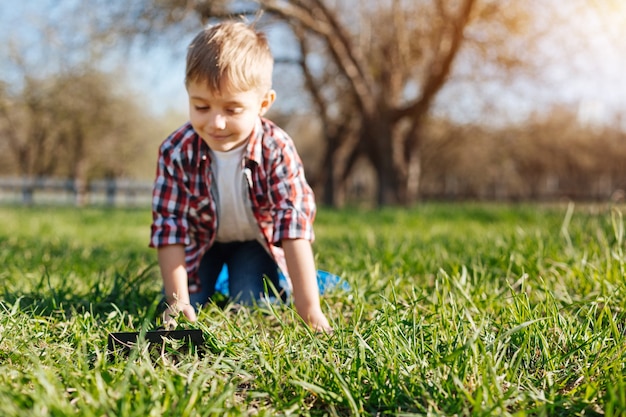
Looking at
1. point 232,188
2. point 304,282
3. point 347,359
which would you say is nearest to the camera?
point 347,359

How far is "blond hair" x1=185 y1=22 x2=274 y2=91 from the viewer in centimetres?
223

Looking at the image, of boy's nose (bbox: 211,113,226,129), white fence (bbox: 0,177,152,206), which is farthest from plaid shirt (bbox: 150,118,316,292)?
white fence (bbox: 0,177,152,206)

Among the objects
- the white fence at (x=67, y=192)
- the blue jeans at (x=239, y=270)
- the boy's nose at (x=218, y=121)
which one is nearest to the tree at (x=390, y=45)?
the blue jeans at (x=239, y=270)

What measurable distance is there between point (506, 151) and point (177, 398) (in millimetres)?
32042

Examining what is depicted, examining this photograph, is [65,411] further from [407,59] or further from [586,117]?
[586,117]

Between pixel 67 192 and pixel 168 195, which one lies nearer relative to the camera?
pixel 168 195

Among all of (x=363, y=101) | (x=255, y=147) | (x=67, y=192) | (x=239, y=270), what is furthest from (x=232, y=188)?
(x=67, y=192)

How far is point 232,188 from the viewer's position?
2.64m

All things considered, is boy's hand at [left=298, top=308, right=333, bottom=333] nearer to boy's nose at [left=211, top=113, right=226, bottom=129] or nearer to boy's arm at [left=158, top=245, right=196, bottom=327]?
boy's arm at [left=158, top=245, right=196, bottom=327]

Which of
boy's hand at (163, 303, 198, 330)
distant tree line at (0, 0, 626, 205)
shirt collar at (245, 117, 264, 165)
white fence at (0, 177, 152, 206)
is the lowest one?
white fence at (0, 177, 152, 206)

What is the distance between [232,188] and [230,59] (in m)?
0.62

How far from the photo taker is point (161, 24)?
447 inches

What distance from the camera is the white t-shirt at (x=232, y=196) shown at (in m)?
2.58

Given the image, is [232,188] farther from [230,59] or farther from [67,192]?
[67,192]
